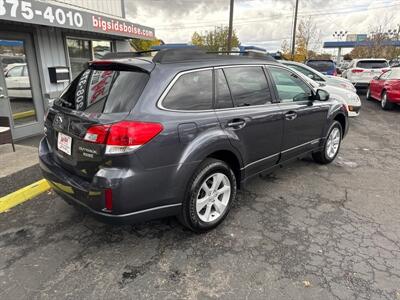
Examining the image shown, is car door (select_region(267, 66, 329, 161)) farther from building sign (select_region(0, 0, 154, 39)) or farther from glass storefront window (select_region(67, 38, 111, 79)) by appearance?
glass storefront window (select_region(67, 38, 111, 79))

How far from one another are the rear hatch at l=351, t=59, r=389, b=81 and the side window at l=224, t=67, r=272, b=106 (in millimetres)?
12856

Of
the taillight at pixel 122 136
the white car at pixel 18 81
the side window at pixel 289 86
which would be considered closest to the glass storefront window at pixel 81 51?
the white car at pixel 18 81

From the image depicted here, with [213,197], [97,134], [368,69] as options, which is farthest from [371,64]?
[97,134]

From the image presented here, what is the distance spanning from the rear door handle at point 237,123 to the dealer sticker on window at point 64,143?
1499 mm

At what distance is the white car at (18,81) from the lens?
5945 millimetres

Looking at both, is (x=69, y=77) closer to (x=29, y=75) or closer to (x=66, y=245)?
(x=29, y=75)

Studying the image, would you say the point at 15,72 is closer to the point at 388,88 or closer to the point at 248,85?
the point at 248,85

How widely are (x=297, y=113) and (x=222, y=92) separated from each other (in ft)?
4.62

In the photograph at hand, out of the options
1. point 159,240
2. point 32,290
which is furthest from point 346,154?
point 32,290

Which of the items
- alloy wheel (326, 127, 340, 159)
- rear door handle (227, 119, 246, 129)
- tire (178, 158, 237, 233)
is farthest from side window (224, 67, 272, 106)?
alloy wheel (326, 127, 340, 159)

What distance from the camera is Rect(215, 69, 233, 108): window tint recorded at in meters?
3.00

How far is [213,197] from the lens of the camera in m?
3.07

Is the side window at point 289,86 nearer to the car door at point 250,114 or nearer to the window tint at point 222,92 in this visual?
the car door at point 250,114

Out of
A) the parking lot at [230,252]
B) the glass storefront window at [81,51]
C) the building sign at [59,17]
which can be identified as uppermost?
the building sign at [59,17]
